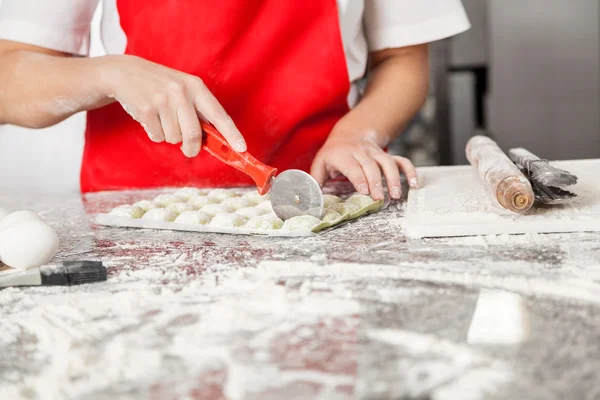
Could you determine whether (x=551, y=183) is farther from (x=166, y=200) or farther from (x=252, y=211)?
(x=166, y=200)

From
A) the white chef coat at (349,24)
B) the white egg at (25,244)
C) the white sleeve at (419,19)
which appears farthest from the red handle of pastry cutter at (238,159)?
the white sleeve at (419,19)

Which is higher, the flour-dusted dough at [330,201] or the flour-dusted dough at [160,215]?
the flour-dusted dough at [160,215]

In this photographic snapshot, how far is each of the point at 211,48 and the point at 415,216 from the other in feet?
2.03

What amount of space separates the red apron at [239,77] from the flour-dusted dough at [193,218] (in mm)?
390

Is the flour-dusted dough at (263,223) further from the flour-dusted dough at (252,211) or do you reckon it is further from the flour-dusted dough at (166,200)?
the flour-dusted dough at (166,200)

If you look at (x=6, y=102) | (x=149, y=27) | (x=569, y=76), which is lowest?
(x=569, y=76)

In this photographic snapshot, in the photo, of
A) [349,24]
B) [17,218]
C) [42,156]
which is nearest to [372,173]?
[349,24]

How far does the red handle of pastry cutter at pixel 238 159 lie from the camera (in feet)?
3.28

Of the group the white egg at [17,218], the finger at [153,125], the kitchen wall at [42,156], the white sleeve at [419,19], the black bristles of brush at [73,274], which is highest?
the white sleeve at [419,19]

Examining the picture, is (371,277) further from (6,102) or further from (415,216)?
(6,102)

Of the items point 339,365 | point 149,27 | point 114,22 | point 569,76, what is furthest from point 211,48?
point 569,76

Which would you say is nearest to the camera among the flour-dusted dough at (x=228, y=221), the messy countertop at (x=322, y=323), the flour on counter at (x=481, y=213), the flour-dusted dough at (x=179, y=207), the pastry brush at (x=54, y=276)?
the messy countertop at (x=322, y=323)

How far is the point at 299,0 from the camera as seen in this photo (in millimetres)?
1346

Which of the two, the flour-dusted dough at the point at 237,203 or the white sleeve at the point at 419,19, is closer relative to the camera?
the flour-dusted dough at the point at 237,203
